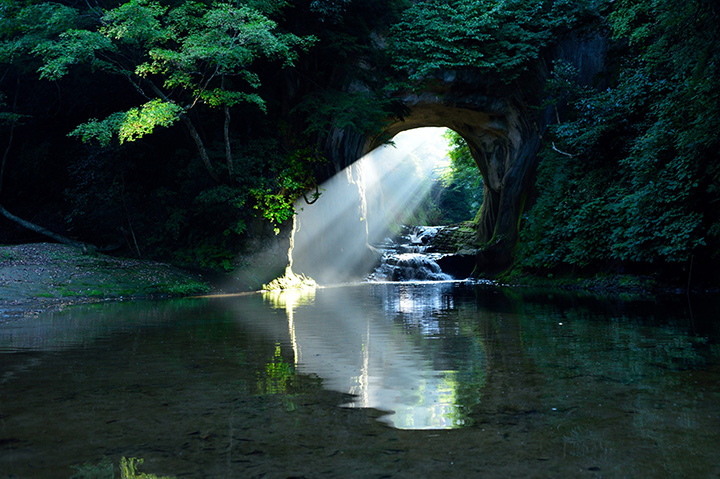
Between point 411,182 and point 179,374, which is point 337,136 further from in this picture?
point 411,182

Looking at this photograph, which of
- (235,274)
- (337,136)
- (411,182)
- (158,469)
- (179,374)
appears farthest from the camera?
(411,182)

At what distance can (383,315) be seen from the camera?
8.48m

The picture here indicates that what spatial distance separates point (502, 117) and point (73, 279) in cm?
1889

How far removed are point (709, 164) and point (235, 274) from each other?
1320 centimetres

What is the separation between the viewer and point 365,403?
314 cm

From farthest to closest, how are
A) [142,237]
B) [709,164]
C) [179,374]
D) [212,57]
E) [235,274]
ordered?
[142,237], [235,274], [212,57], [709,164], [179,374]

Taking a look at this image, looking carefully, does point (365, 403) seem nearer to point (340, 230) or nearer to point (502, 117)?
point (502, 117)

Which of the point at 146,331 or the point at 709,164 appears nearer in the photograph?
the point at 146,331

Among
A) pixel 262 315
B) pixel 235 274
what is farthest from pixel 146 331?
pixel 235 274

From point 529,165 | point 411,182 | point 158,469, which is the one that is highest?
point 411,182

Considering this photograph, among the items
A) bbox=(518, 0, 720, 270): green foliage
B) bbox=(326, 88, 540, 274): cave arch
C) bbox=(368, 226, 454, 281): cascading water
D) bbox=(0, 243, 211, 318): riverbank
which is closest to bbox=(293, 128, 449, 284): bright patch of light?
bbox=(368, 226, 454, 281): cascading water

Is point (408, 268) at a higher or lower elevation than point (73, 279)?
higher

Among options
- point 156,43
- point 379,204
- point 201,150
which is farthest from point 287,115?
point 379,204

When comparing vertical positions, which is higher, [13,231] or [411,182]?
[411,182]
